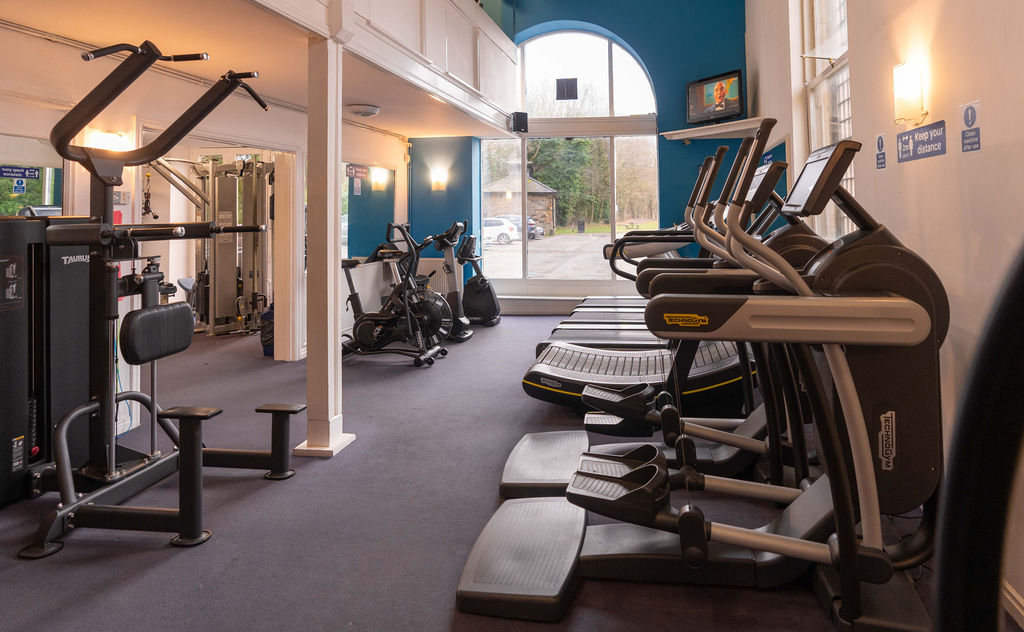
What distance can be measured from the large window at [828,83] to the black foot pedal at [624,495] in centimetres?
288

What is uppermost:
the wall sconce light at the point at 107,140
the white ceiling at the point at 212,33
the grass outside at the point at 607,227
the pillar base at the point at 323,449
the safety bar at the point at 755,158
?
the white ceiling at the point at 212,33

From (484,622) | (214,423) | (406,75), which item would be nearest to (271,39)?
(406,75)

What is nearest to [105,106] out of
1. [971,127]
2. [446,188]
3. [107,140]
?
[107,140]

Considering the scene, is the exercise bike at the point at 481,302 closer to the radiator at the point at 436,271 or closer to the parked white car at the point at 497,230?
the radiator at the point at 436,271

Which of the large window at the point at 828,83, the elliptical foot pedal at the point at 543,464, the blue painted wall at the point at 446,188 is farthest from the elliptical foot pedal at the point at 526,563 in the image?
the blue painted wall at the point at 446,188

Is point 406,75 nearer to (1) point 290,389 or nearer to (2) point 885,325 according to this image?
(1) point 290,389

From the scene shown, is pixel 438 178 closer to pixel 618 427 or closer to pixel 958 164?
pixel 618 427

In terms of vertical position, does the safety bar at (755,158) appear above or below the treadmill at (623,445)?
above

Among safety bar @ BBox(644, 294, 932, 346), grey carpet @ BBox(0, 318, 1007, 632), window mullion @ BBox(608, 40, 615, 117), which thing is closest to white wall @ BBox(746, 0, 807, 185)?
window mullion @ BBox(608, 40, 615, 117)

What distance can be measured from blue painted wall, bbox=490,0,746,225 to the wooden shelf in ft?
0.92

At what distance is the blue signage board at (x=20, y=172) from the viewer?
3699mm

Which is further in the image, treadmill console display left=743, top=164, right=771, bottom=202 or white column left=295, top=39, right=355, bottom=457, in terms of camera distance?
white column left=295, top=39, right=355, bottom=457

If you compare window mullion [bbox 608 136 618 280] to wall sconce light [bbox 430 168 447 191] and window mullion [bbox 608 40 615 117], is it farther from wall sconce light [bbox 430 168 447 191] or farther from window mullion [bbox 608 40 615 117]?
wall sconce light [bbox 430 168 447 191]

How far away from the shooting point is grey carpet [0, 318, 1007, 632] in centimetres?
198
